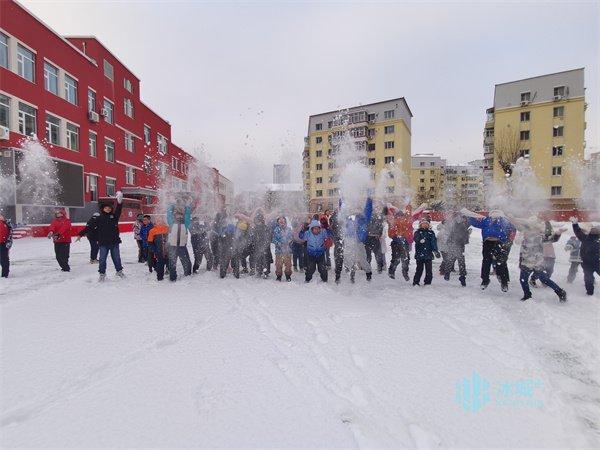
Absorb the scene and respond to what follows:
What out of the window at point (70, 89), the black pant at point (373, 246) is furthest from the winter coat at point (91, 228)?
the window at point (70, 89)

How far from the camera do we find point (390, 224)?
7801 mm

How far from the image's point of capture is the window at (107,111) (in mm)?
26881

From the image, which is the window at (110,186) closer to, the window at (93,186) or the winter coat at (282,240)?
the window at (93,186)

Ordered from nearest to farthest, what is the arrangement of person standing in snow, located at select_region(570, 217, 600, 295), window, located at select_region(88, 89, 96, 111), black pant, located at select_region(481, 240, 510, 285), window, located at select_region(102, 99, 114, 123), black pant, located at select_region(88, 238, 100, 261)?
person standing in snow, located at select_region(570, 217, 600, 295)
black pant, located at select_region(481, 240, 510, 285)
black pant, located at select_region(88, 238, 100, 261)
window, located at select_region(88, 89, 96, 111)
window, located at select_region(102, 99, 114, 123)

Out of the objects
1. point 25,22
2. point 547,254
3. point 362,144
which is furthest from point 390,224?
point 362,144

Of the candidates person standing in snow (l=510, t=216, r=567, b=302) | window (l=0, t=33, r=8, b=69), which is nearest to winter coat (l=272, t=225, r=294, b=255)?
person standing in snow (l=510, t=216, r=567, b=302)

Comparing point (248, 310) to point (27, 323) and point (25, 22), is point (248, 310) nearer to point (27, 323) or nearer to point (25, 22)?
point (27, 323)

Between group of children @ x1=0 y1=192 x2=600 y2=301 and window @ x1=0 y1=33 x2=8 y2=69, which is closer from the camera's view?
group of children @ x1=0 y1=192 x2=600 y2=301

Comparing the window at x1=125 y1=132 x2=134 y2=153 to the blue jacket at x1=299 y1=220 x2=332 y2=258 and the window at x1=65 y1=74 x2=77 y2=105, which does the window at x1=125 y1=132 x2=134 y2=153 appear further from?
the blue jacket at x1=299 y1=220 x2=332 y2=258

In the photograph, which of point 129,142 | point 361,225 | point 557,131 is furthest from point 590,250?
point 557,131

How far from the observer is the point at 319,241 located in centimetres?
703

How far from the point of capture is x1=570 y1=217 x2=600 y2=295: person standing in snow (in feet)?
19.4

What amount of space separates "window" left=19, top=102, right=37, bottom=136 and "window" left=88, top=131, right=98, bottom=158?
553 centimetres

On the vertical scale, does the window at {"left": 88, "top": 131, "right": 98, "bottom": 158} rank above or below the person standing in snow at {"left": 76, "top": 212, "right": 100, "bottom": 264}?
above
